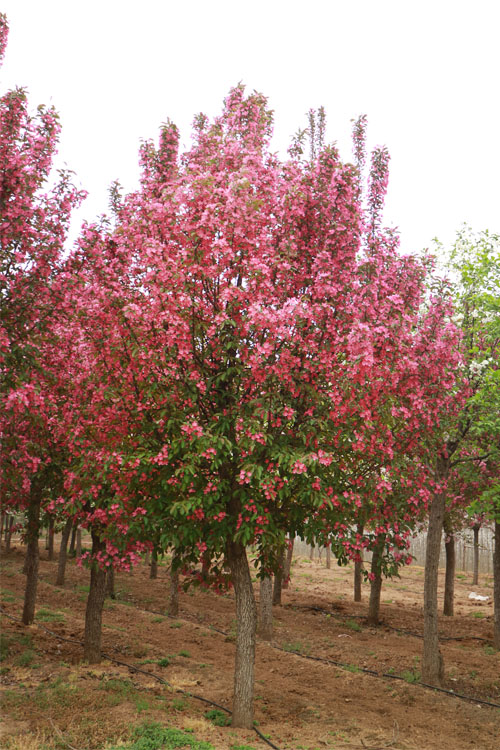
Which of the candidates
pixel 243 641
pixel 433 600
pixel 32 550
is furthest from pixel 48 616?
pixel 433 600

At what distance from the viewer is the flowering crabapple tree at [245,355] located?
8461mm

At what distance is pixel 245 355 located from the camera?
8781 mm

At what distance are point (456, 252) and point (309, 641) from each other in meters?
12.3

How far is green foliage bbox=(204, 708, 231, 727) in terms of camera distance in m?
9.62

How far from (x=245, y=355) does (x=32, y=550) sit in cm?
981

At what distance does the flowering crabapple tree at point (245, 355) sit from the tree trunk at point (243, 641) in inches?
0.9

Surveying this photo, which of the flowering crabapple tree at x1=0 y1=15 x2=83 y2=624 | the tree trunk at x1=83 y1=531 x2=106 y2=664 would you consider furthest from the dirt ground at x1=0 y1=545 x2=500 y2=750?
the flowering crabapple tree at x1=0 y1=15 x2=83 y2=624

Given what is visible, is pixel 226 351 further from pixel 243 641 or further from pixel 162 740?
pixel 162 740

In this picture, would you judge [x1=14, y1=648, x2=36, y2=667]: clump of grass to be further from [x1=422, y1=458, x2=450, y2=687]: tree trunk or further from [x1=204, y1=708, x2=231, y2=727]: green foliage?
[x1=422, y1=458, x2=450, y2=687]: tree trunk

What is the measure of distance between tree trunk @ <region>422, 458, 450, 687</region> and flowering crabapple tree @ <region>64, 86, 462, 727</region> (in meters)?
4.41

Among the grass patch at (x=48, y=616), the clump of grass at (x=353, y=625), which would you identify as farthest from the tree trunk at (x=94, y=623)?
the clump of grass at (x=353, y=625)

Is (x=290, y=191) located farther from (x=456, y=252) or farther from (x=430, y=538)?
(x=430, y=538)

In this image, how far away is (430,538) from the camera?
44.3ft

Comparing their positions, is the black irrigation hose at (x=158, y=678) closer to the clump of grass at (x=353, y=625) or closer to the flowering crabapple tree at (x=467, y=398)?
the flowering crabapple tree at (x=467, y=398)
